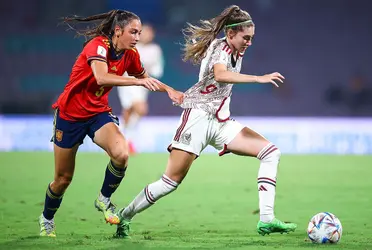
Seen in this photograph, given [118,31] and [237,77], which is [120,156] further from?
[237,77]

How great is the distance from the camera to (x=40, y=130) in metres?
17.2

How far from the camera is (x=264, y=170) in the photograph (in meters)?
7.05

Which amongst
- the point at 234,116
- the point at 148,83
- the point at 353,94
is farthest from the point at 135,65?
the point at 353,94

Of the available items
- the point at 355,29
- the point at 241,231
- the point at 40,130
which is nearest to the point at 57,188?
the point at 241,231

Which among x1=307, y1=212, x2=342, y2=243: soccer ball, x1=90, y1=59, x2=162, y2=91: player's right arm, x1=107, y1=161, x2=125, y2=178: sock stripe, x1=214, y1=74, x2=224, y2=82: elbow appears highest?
x1=214, y1=74, x2=224, y2=82: elbow

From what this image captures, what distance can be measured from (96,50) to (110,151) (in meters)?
0.86

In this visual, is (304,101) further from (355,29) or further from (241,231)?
(241,231)

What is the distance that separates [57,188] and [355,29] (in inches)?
682

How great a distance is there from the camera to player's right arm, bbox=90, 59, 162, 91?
21.8 feet

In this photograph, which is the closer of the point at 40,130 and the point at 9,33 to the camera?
the point at 40,130

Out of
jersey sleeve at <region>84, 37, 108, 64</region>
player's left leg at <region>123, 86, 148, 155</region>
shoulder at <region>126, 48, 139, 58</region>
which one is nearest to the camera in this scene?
jersey sleeve at <region>84, 37, 108, 64</region>

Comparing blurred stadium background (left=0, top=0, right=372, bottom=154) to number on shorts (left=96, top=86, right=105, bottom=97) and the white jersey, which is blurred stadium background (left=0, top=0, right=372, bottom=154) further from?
the white jersey

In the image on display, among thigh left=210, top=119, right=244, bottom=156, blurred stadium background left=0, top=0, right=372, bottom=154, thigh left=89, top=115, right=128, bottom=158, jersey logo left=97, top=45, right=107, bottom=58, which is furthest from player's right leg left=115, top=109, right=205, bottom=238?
blurred stadium background left=0, top=0, right=372, bottom=154

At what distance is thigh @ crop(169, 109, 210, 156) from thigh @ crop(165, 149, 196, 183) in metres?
0.04
